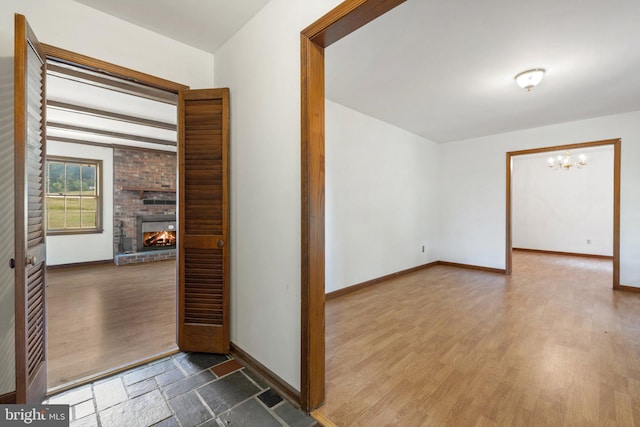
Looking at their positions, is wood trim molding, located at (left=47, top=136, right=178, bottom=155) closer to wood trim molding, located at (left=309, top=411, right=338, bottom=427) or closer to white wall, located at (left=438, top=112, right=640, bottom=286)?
wood trim molding, located at (left=309, top=411, right=338, bottom=427)

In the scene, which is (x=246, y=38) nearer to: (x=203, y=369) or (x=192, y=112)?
(x=192, y=112)

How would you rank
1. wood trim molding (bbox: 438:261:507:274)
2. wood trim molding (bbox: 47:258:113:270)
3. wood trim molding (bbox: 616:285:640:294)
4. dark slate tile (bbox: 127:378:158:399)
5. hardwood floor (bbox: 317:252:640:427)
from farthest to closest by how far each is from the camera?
wood trim molding (bbox: 47:258:113:270)
wood trim molding (bbox: 438:261:507:274)
wood trim molding (bbox: 616:285:640:294)
dark slate tile (bbox: 127:378:158:399)
hardwood floor (bbox: 317:252:640:427)

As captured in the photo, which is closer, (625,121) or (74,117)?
(625,121)

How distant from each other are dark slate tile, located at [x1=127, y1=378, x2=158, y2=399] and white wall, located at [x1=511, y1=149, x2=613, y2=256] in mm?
7313

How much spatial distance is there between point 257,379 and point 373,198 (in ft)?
9.83

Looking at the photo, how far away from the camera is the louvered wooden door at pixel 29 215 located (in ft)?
4.19

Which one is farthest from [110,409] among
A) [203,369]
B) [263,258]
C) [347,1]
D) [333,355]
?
[347,1]

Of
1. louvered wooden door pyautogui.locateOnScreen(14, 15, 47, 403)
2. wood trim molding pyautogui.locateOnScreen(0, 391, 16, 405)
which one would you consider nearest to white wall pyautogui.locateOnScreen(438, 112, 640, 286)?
louvered wooden door pyautogui.locateOnScreen(14, 15, 47, 403)

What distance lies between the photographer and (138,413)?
5.07 ft

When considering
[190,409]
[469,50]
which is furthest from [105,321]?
[469,50]

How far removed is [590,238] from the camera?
661 cm

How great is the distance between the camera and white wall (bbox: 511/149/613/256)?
6.41 meters

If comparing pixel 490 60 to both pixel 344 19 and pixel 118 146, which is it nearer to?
pixel 344 19

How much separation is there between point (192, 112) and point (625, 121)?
5912mm
